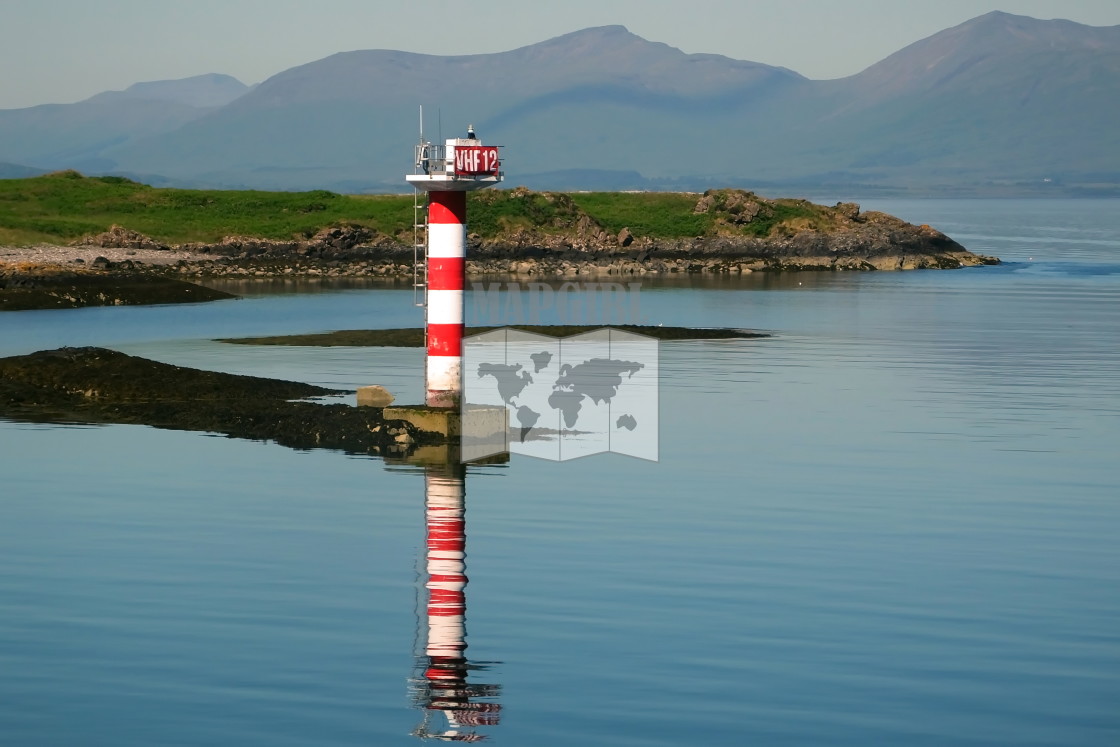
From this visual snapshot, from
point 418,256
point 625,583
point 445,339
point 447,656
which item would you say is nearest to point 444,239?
point 445,339

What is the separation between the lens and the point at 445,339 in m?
27.6

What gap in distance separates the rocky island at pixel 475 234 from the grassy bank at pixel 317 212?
14cm

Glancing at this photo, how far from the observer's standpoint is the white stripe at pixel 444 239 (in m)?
27.4

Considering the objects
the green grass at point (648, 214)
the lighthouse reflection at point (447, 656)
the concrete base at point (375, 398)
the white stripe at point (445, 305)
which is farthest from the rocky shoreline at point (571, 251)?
the lighthouse reflection at point (447, 656)

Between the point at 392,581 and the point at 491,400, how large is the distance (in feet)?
57.4

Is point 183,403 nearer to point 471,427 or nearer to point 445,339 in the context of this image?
point 445,339

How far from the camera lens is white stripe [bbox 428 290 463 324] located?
27.4 metres

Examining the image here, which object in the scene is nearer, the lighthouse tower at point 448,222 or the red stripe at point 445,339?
the lighthouse tower at point 448,222

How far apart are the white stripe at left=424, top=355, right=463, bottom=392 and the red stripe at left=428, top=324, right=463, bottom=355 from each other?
118 mm

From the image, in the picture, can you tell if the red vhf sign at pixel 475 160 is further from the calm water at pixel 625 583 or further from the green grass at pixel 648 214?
the green grass at pixel 648 214

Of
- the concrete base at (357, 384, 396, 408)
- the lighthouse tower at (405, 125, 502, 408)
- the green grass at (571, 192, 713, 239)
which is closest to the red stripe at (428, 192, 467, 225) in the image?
the lighthouse tower at (405, 125, 502, 408)

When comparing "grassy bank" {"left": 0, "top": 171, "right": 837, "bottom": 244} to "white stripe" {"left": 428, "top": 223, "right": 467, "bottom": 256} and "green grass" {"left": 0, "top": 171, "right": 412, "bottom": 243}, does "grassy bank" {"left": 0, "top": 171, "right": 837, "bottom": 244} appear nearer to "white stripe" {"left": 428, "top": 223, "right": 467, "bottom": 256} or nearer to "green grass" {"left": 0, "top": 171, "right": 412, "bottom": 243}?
"green grass" {"left": 0, "top": 171, "right": 412, "bottom": 243}

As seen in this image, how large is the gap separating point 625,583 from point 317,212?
92.7 m

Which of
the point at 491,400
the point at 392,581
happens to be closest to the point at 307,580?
the point at 392,581
